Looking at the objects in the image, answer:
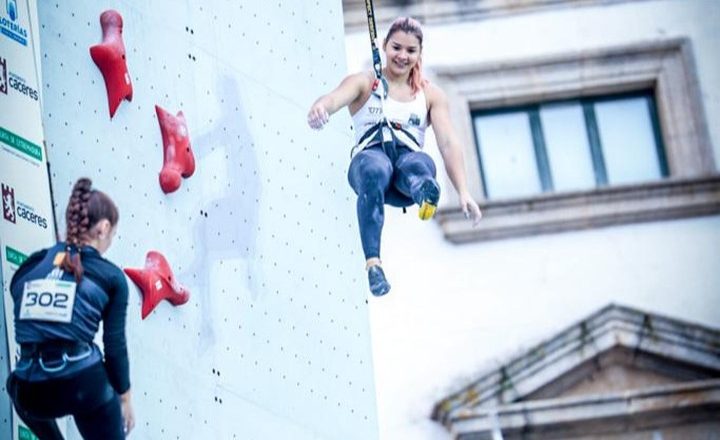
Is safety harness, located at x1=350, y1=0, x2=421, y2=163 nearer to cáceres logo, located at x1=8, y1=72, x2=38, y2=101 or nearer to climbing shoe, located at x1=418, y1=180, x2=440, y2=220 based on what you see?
climbing shoe, located at x1=418, y1=180, x2=440, y2=220

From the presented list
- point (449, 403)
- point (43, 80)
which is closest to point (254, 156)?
point (43, 80)

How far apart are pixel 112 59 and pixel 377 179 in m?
1.40

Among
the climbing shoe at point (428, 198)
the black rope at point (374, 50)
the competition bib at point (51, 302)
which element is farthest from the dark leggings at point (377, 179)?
the competition bib at point (51, 302)

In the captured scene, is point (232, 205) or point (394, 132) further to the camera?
point (232, 205)

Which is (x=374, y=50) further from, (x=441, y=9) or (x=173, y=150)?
(x=441, y=9)

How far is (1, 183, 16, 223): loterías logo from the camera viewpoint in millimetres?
10781

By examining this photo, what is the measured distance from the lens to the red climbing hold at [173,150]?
1180 cm

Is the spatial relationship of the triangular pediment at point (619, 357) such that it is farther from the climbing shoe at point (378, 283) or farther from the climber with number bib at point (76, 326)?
the climber with number bib at point (76, 326)

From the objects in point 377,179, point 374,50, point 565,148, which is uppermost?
point 565,148

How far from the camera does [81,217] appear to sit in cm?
951

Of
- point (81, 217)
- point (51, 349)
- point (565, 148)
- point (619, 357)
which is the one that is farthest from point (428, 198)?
point (565, 148)

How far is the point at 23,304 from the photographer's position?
9453mm

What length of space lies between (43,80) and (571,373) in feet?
31.0

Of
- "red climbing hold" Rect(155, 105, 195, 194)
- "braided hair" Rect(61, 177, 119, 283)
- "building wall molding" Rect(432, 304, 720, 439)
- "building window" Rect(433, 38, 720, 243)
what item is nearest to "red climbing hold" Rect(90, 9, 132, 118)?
"red climbing hold" Rect(155, 105, 195, 194)
